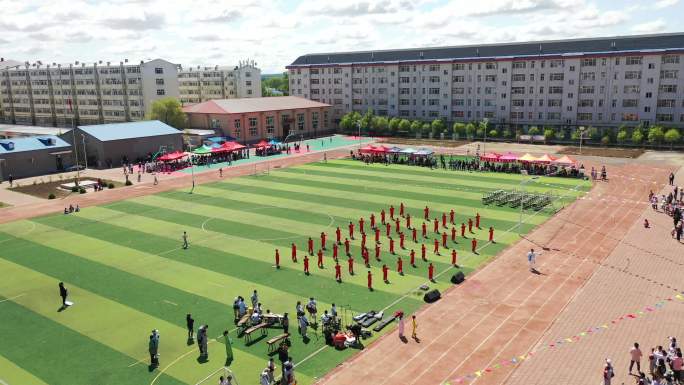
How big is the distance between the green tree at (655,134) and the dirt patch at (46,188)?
80487 mm

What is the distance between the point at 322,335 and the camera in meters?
25.4

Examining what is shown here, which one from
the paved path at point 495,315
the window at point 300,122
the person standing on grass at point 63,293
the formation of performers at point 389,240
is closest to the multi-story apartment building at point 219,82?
the window at point 300,122

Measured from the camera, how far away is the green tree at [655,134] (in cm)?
8681

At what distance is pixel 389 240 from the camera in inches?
1572

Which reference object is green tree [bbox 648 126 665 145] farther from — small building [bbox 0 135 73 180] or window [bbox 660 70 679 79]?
small building [bbox 0 135 73 180]

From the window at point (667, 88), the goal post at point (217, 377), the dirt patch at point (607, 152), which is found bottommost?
the goal post at point (217, 377)

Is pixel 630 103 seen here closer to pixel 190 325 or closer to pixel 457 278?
pixel 457 278

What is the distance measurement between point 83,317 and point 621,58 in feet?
318

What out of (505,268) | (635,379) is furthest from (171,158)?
(635,379)

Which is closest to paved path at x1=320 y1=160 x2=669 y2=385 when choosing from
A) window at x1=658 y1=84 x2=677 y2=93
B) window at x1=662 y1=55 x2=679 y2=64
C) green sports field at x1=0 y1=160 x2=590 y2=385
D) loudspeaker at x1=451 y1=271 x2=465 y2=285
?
loudspeaker at x1=451 y1=271 x2=465 y2=285

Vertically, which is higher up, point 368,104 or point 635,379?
point 368,104

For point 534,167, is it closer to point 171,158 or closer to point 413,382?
point 171,158

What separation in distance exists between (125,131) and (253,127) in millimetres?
27696

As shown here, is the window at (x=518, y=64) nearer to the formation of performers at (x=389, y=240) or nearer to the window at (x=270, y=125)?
the window at (x=270, y=125)
